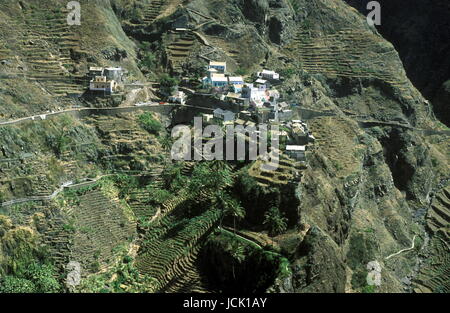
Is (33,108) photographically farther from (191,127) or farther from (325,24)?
(325,24)

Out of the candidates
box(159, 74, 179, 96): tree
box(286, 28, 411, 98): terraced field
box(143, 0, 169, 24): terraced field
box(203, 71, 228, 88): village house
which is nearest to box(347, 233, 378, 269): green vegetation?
box(203, 71, 228, 88): village house

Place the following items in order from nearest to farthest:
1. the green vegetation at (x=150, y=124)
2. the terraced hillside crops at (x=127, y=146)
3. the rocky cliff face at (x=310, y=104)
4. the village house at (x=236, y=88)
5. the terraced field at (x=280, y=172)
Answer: the terraced field at (x=280, y=172) < the rocky cliff face at (x=310, y=104) < the terraced hillside crops at (x=127, y=146) < the green vegetation at (x=150, y=124) < the village house at (x=236, y=88)

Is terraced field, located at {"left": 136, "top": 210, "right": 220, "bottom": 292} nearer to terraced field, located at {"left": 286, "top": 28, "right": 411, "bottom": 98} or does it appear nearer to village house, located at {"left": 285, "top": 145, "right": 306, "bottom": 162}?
village house, located at {"left": 285, "top": 145, "right": 306, "bottom": 162}

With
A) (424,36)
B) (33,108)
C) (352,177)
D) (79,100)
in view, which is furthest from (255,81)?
(424,36)

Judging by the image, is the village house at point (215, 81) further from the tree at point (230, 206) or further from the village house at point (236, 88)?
the tree at point (230, 206)

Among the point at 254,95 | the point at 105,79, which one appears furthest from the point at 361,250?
the point at 105,79

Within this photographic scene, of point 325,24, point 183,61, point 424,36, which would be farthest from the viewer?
point 424,36

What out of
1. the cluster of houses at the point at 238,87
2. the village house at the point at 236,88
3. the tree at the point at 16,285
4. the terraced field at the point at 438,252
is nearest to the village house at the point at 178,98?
the cluster of houses at the point at 238,87
